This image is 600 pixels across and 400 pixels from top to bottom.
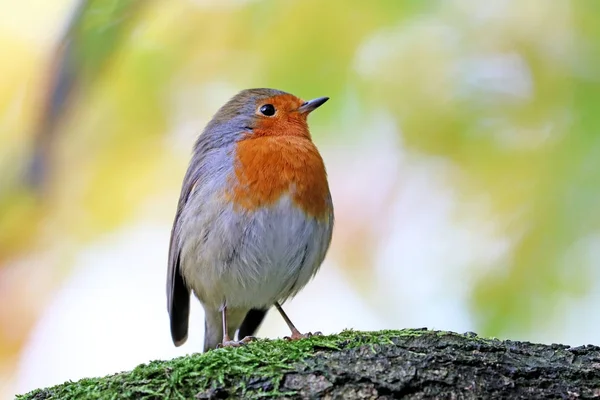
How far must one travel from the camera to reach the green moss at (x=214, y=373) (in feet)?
7.61

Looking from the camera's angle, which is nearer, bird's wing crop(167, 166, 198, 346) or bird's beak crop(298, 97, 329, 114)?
bird's wing crop(167, 166, 198, 346)

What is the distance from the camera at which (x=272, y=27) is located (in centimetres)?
498

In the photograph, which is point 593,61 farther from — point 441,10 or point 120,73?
point 120,73

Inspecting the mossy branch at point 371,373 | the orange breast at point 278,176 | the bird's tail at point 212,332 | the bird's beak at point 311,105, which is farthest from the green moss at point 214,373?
the bird's beak at point 311,105

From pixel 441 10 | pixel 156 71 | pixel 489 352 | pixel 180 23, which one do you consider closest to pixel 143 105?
pixel 156 71

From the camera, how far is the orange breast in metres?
3.89

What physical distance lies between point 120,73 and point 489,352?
377 cm

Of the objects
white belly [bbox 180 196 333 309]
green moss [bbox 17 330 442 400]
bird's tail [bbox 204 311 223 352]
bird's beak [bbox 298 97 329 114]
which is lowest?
green moss [bbox 17 330 442 400]

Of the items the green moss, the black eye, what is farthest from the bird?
the green moss

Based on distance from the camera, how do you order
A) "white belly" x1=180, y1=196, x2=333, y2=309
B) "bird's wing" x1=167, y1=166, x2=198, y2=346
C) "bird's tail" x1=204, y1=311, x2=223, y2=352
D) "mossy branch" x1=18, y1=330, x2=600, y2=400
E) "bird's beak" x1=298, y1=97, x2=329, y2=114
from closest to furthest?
"mossy branch" x1=18, y1=330, x2=600, y2=400
"white belly" x1=180, y1=196, x2=333, y2=309
"bird's wing" x1=167, y1=166, x2=198, y2=346
"bird's beak" x1=298, y1=97, x2=329, y2=114
"bird's tail" x1=204, y1=311, x2=223, y2=352

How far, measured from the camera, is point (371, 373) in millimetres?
2277

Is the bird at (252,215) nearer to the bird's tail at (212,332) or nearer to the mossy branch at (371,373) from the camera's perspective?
the bird's tail at (212,332)

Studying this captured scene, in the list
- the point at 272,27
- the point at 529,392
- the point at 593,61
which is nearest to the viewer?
the point at 529,392

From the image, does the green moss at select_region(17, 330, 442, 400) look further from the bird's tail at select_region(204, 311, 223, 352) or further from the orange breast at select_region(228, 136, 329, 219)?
the bird's tail at select_region(204, 311, 223, 352)
